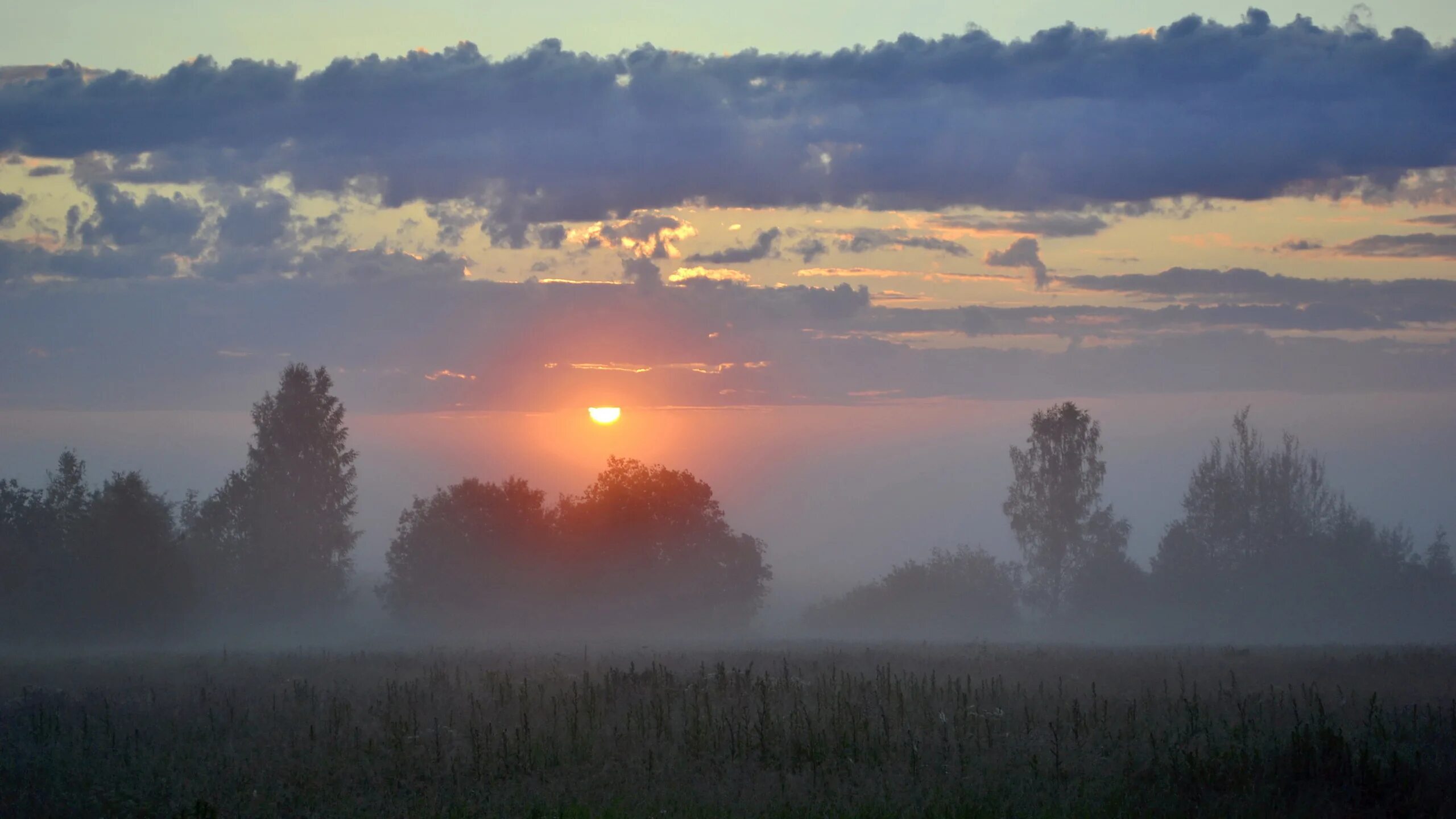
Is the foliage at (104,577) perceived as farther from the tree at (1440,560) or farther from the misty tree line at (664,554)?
the tree at (1440,560)

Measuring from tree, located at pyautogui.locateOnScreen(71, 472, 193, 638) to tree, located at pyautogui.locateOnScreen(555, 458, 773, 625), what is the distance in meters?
24.4

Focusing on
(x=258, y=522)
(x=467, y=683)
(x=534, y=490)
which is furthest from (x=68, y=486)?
(x=467, y=683)

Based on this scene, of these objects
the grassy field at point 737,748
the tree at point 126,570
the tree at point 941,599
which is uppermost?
the tree at point 126,570

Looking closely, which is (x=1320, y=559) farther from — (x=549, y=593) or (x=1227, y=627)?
(x=549, y=593)

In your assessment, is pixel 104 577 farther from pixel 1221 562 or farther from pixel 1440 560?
pixel 1440 560

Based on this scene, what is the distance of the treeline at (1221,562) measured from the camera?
2820 inches

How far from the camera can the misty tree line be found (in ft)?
207

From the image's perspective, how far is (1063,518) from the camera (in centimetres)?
7556

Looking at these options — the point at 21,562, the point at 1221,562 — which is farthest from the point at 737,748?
the point at 1221,562

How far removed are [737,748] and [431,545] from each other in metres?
57.5

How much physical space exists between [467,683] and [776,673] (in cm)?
710

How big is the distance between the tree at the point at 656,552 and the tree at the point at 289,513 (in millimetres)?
14692

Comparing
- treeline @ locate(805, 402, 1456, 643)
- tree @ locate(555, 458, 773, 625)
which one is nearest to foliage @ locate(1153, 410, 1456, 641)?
treeline @ locate(805, 402, 1456, 643)

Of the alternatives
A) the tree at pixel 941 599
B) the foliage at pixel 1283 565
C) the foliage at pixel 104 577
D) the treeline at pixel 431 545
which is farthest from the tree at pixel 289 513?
the foliage at pixel 1283 565
